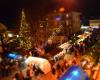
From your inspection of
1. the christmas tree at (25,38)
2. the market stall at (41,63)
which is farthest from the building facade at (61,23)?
the market stall at (41,63)

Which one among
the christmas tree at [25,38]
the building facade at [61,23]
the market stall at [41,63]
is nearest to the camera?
the market stall at [41,63]

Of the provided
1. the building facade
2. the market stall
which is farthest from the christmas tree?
the building facade

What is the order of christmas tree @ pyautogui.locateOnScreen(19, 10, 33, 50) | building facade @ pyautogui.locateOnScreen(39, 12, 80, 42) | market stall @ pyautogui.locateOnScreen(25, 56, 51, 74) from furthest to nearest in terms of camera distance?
building facade @ pyautogui.locateOnScreen(39, 12, 80, 42), christmas tree @ pyautogui.locateOnScreen(19, 10, 33, 50), market stall @ pyautogui.locateOnScreen(25, 56, 51, 74)

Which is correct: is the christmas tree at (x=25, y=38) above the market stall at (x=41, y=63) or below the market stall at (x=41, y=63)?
above

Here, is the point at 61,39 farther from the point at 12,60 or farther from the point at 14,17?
the point at 12,60

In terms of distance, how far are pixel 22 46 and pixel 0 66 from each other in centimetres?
988

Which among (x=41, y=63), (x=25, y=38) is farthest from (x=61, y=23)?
(x=41, y=63)

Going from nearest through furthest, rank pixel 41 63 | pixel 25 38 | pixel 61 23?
pixel 41 63, pixel 25 38, pixel 61 23

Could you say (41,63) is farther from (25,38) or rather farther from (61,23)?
(61,23)

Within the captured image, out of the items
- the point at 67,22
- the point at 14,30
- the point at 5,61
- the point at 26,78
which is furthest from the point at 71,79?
the point at 67,22

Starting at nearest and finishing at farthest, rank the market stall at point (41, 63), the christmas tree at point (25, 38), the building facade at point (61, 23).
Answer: the market stall at point (41, 63) → the christmas tree at point (25, 38) → the building facade at point (61, 23)

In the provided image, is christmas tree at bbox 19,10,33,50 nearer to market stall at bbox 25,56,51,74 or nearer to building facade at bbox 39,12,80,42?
market stall at bbox 25,56,51,74

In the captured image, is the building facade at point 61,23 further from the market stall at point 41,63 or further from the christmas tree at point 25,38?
the market stall at point 41,63

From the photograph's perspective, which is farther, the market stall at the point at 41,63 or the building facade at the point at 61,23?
the building facade at the point at 61,23
